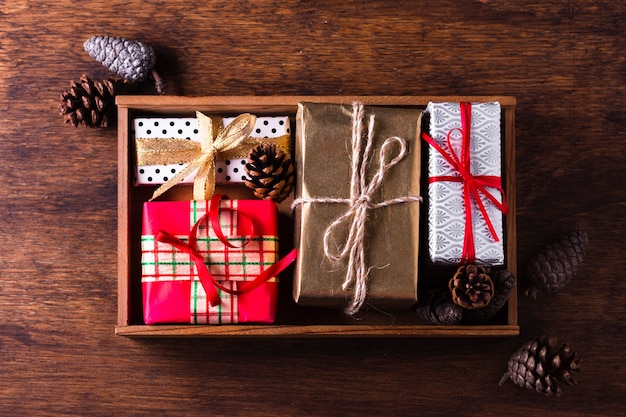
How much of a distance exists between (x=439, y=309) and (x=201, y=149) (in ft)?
1.38

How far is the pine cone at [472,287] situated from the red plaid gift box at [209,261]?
0.84ft

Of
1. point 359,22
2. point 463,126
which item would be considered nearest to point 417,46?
point 359,22

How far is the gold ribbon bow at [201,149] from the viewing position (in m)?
0.99

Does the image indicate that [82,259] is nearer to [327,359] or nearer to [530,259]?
[327,359]

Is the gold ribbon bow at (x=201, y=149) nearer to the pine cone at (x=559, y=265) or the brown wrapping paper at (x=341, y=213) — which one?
the brown wrapping paper at (x=341, y=213)

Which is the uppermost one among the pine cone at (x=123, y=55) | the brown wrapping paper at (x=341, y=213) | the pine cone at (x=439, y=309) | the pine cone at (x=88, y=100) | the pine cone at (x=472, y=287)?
the pine cone at (x=123, y=55)

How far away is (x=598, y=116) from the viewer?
112 cm

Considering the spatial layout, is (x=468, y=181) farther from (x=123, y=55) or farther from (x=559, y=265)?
(x=123, y=55)

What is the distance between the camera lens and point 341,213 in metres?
0.93

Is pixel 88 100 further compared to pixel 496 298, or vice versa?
pixel 88 100

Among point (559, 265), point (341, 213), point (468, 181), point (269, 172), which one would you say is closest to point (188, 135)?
point (269, 172)

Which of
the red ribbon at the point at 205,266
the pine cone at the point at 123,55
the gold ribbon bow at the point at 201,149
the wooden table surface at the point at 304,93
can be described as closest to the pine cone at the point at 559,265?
the wooden table surface at the point at 304,93

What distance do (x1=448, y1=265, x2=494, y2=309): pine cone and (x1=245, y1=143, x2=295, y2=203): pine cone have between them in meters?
0.27

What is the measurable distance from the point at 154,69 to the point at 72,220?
0.28 metres
